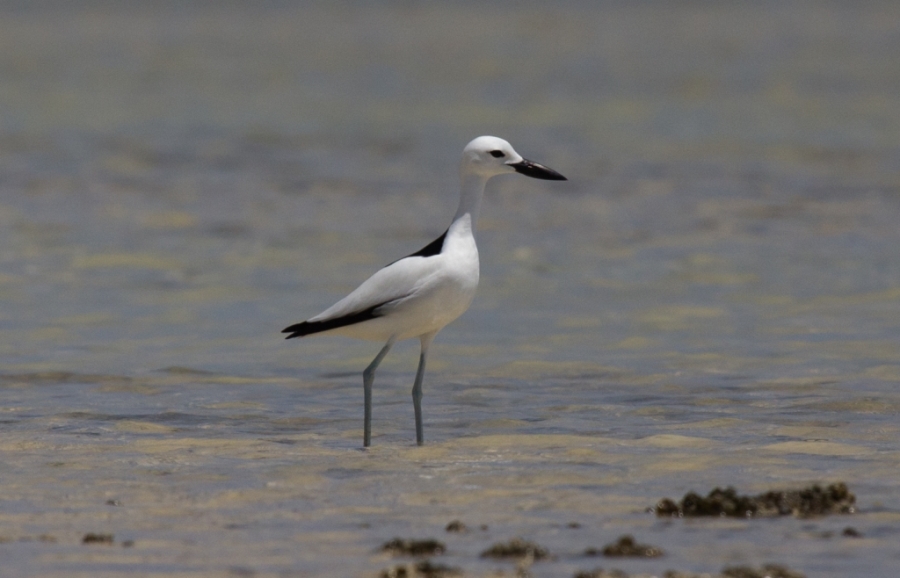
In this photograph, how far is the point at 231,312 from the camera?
14.0 metres

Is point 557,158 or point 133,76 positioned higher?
point 133,76

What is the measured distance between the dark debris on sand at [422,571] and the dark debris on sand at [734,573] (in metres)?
0.48

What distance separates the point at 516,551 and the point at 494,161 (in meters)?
3.52

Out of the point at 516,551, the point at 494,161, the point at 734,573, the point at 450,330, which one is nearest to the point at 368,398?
the point at 494,161

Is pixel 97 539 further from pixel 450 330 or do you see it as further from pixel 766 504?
pixel 450 330

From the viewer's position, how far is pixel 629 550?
6.16 meters

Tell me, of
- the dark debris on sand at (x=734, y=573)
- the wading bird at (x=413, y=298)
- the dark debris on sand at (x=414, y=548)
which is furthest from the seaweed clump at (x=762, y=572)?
the wading bird at (x=413, y=298)

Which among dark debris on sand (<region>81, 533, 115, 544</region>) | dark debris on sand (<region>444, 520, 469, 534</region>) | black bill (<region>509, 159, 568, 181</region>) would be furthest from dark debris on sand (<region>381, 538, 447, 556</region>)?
black bill (<region>509, 159, 568, 181</region>)

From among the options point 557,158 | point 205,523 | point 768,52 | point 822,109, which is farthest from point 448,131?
point 205,523

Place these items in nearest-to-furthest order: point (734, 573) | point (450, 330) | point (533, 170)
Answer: point (734, 573) → point (533, 170) → point (450, 330)

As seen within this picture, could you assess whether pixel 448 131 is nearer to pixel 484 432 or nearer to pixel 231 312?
pixel 231 312

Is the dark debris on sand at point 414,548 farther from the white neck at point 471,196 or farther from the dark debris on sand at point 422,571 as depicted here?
the white neck at point 471,196

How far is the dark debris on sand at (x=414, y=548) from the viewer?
6.20 meters

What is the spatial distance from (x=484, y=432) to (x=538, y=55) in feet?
120
